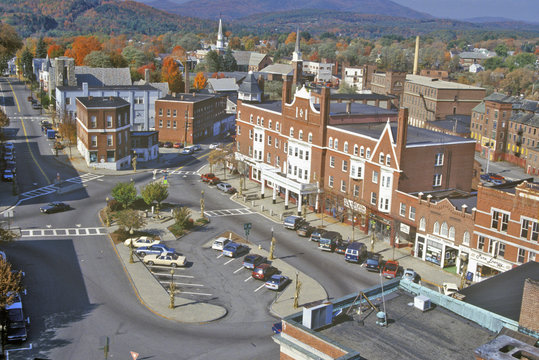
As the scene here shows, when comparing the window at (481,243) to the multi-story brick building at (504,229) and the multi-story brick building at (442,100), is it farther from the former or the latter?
the multi-story brick building at (442,100)

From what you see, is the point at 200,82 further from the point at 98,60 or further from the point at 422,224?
the point at 422,224

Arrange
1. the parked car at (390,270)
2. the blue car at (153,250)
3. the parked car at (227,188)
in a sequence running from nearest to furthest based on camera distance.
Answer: the parked car at (390,270)
the blue car at (153,250)
the parked car at (227,188)

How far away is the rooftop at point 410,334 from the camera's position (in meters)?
26.4

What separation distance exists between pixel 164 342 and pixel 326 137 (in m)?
40.6

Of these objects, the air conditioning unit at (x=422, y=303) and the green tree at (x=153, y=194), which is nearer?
the air conditioning unit at (x=422, y=303)

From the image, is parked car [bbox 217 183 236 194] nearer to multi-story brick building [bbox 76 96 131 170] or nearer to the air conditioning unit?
multi-story brick building [bbox 76 96 131 170]

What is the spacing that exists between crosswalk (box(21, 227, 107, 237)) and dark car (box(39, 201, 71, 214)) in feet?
19.7

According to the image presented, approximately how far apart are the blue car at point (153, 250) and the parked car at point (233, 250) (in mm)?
A: 5227

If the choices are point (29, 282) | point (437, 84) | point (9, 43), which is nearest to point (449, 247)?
point (29, 282)

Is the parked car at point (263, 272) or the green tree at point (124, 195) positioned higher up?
the green tree at point (124, 195)

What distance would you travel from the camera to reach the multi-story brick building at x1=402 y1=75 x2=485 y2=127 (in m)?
144

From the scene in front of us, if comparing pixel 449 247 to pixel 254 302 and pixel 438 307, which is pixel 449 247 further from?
pixel 438 307

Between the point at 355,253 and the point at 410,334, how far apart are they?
34023mm

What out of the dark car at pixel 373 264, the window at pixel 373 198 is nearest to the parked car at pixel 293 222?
the window at pixel 373 198
